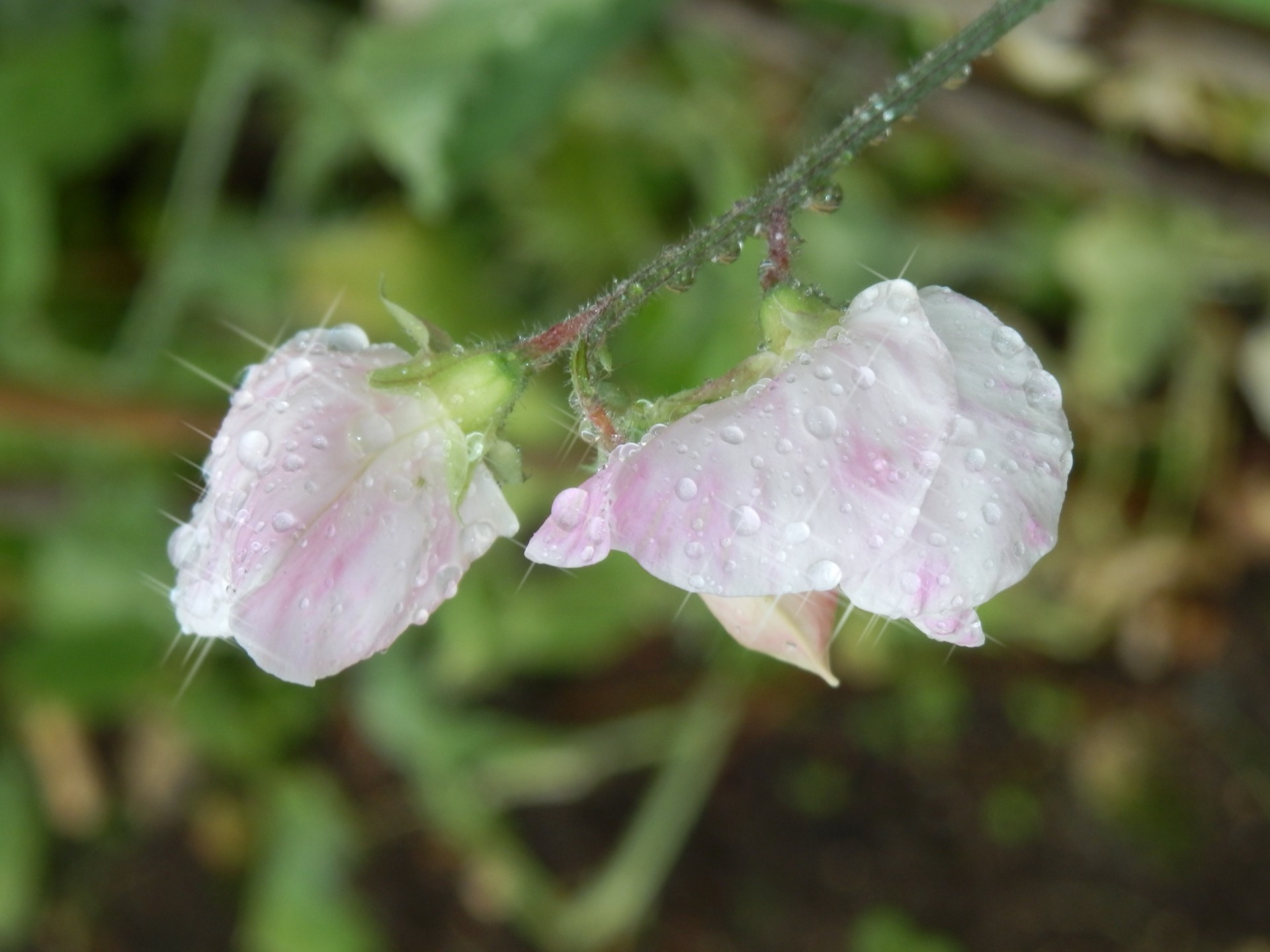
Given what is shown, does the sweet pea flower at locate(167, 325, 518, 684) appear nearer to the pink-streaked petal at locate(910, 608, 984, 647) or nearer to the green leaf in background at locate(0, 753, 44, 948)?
the pink-streaked petal at locate(910, 608, 984, 647)

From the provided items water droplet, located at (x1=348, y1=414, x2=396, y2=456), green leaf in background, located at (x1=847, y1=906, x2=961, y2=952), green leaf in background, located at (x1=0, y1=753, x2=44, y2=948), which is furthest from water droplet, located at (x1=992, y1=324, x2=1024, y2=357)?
green leaf in background, located at (x1=0, y1=753, x2=44, y2=948)

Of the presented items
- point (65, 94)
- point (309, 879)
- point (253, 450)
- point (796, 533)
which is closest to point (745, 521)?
point (796, 533)

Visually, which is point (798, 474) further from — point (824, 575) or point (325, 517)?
point (325, 517)

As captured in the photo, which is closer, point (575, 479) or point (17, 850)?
point (575, 479)

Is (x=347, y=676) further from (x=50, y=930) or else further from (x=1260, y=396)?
(x=1260, y=396)

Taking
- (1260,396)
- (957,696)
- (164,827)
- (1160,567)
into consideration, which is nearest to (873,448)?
(1260,396)

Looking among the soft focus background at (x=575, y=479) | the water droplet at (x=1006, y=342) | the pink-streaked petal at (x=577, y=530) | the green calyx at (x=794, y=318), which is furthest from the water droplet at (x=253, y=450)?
the soft focus background at (x=575, y=479)

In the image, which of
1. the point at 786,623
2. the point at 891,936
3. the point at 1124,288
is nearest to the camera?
the point at 786,623
